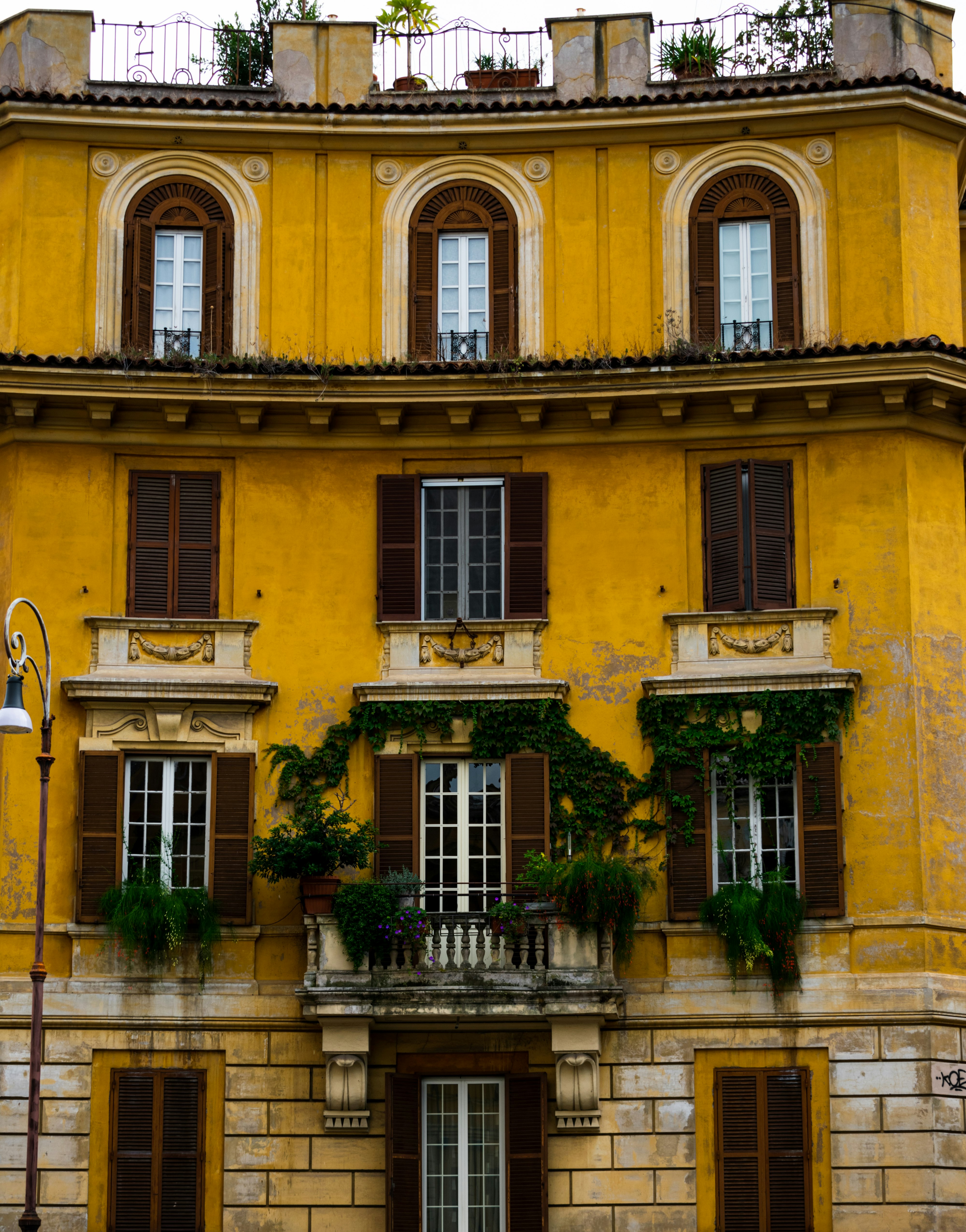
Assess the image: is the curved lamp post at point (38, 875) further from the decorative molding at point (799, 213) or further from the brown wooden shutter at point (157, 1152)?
the decorative molding at point (799, 213)

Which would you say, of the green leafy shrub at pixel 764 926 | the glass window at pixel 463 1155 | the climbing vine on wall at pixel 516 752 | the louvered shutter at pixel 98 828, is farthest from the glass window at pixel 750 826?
the louvered shutter at pixel 98 828

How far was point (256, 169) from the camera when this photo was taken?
29.8m

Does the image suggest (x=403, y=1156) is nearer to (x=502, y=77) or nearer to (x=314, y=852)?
(x=314, y=852)

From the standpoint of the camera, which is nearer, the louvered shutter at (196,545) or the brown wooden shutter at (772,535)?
the brown wooden shutter at (772,535)

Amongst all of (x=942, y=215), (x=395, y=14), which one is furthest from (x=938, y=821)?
(x=395, y=14)

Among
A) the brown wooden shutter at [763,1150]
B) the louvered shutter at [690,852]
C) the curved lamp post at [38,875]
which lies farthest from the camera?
the louvered shutter at [690,852]

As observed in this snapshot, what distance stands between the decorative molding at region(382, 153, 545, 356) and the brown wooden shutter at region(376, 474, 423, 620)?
201 cm

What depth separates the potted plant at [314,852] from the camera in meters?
26.5

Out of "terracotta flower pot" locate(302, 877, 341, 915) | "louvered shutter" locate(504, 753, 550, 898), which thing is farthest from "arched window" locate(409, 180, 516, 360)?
"terracotta flower pot" locate(302, 877, 341, 915)

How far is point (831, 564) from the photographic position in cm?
2798

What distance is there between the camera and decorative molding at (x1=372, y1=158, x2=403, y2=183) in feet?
98.1

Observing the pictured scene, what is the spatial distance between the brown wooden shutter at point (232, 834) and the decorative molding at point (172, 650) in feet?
4.46

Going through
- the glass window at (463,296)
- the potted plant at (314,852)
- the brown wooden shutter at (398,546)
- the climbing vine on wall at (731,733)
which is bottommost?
the potted plant at (314,852)

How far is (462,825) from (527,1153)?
427 cm
